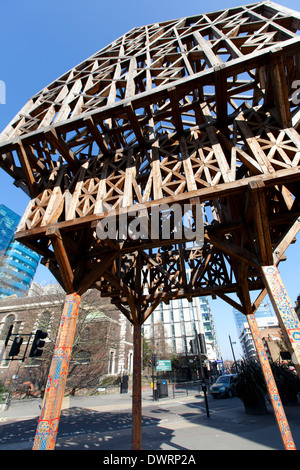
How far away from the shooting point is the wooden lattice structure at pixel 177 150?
4102 mm

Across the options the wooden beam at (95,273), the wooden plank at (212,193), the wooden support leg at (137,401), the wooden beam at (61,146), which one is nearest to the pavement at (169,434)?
the wooden support leg at (137,401)

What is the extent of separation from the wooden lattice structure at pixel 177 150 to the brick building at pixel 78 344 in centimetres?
1489

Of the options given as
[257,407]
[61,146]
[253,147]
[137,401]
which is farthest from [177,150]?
[257,407]

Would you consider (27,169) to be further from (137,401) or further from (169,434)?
(169,434)

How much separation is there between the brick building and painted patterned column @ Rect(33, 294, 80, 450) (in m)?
15.0

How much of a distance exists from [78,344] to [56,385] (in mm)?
16942

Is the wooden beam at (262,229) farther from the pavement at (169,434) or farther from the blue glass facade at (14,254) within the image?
the blue glass facade at (14,254)

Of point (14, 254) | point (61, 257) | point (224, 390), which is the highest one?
point (14, 254)

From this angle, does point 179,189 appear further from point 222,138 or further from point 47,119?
point 47,119

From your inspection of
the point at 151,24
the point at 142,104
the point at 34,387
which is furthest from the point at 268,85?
the point at 34,387

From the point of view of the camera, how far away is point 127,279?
7.83 meters

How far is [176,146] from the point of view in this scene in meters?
5.21

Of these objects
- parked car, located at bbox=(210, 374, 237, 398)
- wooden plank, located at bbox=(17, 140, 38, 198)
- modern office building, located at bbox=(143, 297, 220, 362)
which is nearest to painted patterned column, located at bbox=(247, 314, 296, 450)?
wooden plank, located at bbox=(17, 140, 38, 198)

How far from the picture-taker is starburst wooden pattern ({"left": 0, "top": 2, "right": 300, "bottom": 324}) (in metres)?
4.14
